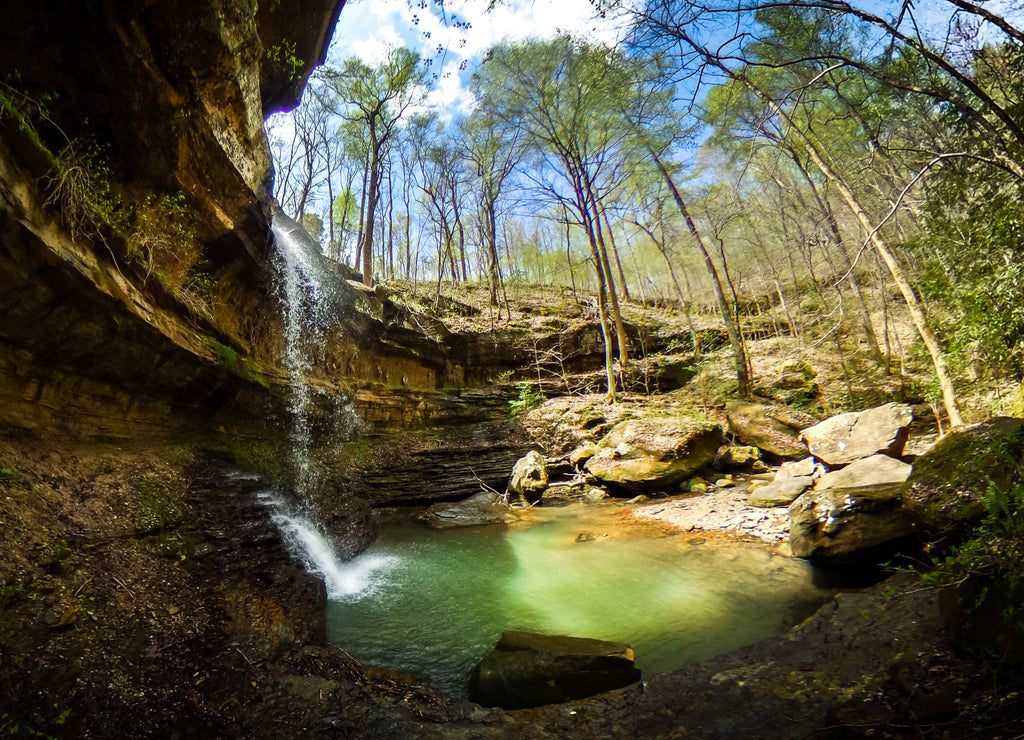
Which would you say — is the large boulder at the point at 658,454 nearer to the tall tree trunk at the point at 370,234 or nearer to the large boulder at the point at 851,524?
the large boulder at the point at 851,524

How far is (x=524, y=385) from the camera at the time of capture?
16.2m

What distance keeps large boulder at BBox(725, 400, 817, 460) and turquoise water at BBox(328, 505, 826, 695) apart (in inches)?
214

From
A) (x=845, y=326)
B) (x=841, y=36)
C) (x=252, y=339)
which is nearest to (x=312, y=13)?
(x=252, y=339)

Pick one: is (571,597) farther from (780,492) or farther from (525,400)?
(525,400)

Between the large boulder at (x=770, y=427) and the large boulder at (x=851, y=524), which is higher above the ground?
the large boulder at (x=770, y=427)

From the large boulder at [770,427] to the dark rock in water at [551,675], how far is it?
9.34 metres

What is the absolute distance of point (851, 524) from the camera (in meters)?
4.91

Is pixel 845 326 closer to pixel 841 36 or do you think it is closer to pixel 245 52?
pixel 841 36

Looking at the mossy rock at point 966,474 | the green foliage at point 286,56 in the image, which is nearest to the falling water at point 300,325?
the green foliage at point 286,56

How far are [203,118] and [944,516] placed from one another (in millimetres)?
11067

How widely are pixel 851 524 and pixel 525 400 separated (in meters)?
11.2

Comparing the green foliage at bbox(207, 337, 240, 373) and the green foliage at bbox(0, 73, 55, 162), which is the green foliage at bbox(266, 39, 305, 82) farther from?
the green foliage at bbox(207, 337, 240, 373)

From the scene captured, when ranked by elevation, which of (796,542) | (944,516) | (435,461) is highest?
(435,461)

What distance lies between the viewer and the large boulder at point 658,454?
1014 cm
